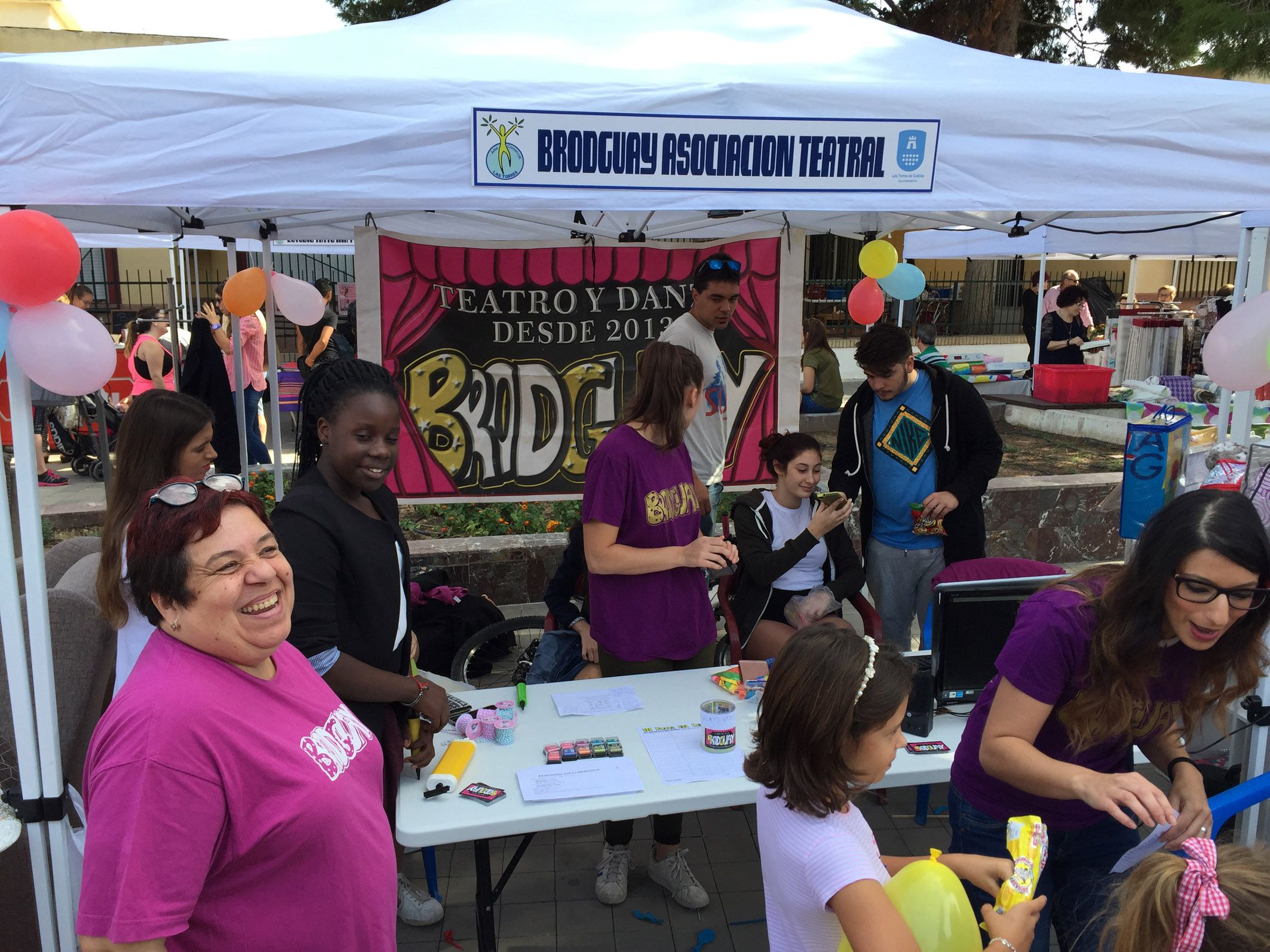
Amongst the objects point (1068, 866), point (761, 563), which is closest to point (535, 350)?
point (761, 563)

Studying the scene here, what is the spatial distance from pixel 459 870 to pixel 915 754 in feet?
5.59

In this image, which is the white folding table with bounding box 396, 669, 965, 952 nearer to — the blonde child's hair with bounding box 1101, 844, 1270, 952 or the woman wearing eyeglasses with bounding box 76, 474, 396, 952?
the woman wearing eyeglasses with bounding box 76, 474, 396, 952

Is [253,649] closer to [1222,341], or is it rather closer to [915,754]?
[915,754]

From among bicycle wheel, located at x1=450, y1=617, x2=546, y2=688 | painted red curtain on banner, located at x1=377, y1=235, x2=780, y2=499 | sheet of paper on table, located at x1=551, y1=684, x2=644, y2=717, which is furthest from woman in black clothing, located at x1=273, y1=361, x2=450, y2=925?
painted red curtain on banner, located at x1=377, y1=235, x2=780, y2=499

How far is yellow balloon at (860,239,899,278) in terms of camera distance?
202 inches

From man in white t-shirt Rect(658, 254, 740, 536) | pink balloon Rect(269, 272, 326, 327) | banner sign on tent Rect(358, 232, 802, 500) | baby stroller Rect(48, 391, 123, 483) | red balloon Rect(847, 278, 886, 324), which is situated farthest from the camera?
baby stroller Rect(48, 391, 123, 483)

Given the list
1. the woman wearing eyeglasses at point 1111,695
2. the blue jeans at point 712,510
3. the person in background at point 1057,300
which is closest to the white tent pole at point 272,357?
the blue jeans at point 712,510

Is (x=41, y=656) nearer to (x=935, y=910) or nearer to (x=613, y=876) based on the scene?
(x=613, y=876)

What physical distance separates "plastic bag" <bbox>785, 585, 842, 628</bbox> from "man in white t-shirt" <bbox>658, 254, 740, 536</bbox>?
516 mm

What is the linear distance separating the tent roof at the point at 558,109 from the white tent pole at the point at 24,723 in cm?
88

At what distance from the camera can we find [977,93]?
267 cm

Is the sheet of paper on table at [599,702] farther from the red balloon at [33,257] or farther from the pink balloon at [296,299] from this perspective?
the pink balloon at [296,299]

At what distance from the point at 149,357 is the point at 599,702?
7.02 metres

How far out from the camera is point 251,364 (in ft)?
29.9
